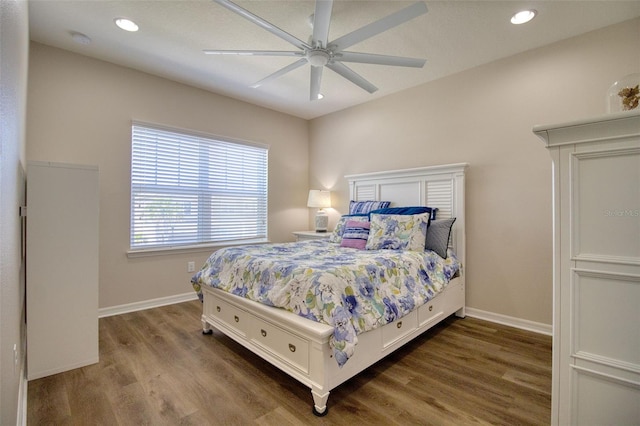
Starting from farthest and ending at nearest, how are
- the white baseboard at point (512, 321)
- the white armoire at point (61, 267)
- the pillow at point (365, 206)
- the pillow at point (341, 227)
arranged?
the pillow at point (365, 206)
the pillow at point (341, 227)
the white baseboard at point (512, 321)
the white armoire at point (61, 267)

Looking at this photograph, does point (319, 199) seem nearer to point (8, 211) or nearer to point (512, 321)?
point (512, 321)

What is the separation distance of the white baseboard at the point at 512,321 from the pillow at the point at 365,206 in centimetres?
151

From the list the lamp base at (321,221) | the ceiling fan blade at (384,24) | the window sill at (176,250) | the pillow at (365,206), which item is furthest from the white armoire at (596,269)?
the window sill at (176,250)

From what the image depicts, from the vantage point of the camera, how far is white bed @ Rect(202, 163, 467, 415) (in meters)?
1.73

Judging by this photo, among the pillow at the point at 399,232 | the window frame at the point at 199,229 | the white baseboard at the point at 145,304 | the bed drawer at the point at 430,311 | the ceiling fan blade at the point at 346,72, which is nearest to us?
the ceiling fan blade at the point at 346,72

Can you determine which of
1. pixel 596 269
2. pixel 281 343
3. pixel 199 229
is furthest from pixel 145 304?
pixel 596 269

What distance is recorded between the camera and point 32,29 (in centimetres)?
263

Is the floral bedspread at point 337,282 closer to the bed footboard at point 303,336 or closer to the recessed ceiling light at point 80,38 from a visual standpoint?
the bed footboard at point 303,336

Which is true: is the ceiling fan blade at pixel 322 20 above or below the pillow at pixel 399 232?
above

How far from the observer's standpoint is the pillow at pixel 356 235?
3.23 metres

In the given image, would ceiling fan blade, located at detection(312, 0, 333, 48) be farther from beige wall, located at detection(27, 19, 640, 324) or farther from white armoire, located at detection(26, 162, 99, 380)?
beige wall, located at detection(27, 19, 640, 324)

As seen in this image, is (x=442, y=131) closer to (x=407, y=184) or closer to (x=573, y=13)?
(x=407, y=184)

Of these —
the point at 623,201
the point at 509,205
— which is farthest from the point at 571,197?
the point at 509,205

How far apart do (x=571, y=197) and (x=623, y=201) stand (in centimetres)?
14
